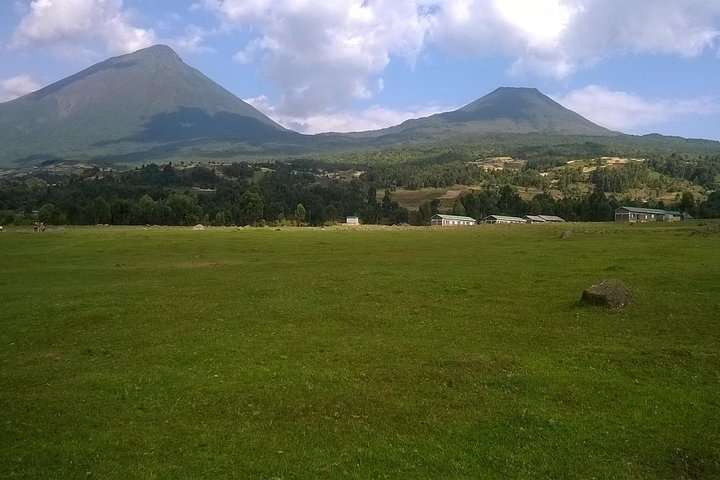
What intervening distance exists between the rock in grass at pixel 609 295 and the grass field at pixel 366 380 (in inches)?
19.3

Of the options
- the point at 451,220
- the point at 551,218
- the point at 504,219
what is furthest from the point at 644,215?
the point at 451,220

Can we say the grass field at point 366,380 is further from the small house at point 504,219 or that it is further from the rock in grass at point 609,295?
the small house at point 504,219

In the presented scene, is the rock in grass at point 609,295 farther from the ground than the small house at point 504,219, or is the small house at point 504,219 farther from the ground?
the rock in grass at point 609,295

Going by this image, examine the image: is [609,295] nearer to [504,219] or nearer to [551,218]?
[504,219]

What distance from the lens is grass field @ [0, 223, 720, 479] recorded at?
11820 mm

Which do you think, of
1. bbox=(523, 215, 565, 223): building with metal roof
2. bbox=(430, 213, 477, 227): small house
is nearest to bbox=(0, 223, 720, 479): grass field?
bbox=(523, 215, 565, 223): building with metal roof

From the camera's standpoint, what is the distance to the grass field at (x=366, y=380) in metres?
11.8

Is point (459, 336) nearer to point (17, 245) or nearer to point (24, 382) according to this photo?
point (24, 382)

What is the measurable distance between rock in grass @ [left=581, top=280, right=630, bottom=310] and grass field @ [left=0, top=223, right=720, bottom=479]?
1.61ft

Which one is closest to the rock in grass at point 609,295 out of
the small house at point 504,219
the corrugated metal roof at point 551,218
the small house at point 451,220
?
the small house at point 504,219

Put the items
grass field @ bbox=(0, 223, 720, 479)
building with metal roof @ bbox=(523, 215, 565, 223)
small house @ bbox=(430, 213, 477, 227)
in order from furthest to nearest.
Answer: small house @ bbox=(430, 213, 477, 227), building with metal roof @ bbox=(523, 215, 565, 223), grass field @ bbox=(0, 223, 720, 479)

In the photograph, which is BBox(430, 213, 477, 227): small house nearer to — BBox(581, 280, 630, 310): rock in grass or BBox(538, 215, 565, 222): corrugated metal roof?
BBox(538, 215, 565, 222): corrugated metal roof

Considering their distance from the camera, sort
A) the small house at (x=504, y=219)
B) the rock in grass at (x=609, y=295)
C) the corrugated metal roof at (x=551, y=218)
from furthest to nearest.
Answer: the small house at (x=504, y=219) → the corrugated metal roof at (x=551, y=218) → the rock in grass at (x=609, y=295)

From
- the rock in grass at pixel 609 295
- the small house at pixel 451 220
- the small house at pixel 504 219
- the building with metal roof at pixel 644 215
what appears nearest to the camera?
the rock in grass at pixel 609 295
